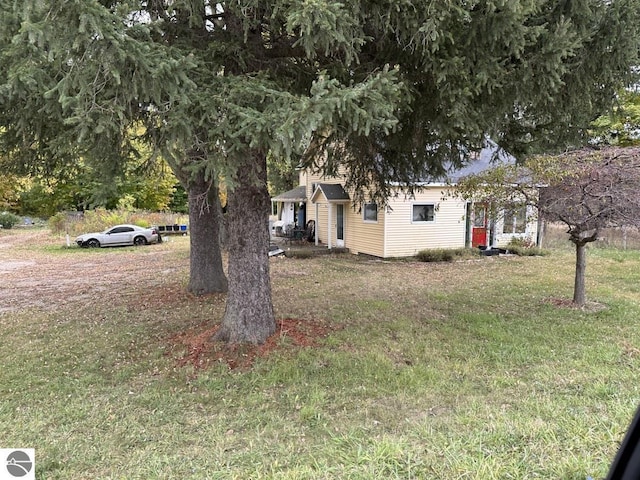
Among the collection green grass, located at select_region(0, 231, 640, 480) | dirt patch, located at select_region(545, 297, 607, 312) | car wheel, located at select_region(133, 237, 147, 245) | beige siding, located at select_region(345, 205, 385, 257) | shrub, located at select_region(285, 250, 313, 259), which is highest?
beige siding, located at select_region(345, 205, 385, 257)

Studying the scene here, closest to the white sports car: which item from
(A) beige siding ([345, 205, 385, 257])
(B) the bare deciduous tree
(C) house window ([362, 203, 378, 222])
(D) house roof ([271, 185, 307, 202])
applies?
(D) house roof ([271, 185, 307, 202])

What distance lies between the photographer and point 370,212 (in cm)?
1514

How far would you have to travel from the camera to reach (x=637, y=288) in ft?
31.6

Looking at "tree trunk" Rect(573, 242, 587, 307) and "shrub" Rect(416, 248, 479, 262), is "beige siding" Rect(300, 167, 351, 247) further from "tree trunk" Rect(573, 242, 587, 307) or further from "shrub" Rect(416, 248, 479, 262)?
"tree trunk" Rect(573, 242, 587, 307)

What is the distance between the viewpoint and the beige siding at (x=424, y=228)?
14422 mm

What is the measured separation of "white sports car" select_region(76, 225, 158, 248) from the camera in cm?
1937

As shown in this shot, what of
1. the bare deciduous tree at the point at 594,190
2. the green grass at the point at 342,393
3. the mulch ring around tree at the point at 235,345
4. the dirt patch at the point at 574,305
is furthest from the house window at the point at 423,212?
the mulch ring around tree at the point at 235,345

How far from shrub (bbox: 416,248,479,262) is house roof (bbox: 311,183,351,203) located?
3.59 metres

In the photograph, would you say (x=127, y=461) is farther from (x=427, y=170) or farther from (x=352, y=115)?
(x=427, y=170)

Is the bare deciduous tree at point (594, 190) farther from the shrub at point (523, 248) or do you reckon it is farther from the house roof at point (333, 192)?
the house roof at point (333, 192)

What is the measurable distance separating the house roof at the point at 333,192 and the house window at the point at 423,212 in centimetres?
257

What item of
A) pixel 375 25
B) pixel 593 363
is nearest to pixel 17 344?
pixel 375 25

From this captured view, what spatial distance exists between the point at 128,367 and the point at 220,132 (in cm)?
331

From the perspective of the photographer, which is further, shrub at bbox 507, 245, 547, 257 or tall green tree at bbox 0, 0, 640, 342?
shrub at bbox 507, 245, 547, 257
